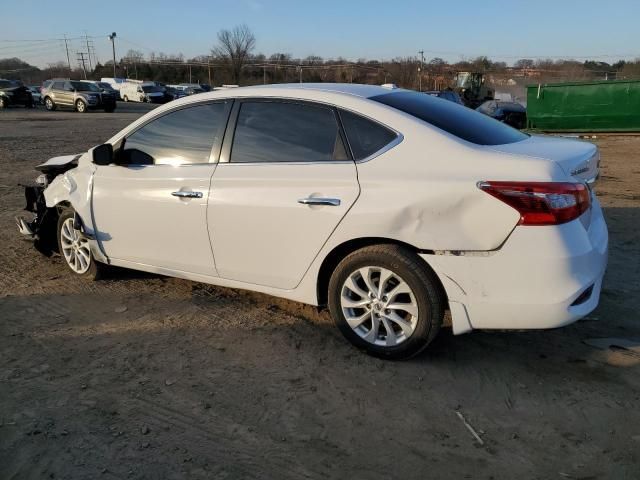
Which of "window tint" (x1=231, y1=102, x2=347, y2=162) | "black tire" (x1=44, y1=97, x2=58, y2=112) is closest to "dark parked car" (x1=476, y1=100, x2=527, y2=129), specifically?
"window tint" (x1=231, y1=102, x2=347, y2=162)

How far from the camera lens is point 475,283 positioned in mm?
3061

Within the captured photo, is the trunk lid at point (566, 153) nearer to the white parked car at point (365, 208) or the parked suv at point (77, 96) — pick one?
the white parked car at point (365, 208)

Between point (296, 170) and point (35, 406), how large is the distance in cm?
202

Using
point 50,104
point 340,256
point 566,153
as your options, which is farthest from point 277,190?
point 50,104

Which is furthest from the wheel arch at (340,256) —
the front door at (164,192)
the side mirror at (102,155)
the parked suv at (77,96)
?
the parked suv at (77,96)

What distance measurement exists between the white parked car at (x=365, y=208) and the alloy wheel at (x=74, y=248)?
524 millimetres

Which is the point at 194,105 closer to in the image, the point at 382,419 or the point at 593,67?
the point at 382,419

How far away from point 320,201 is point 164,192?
Result: 134 centimetres

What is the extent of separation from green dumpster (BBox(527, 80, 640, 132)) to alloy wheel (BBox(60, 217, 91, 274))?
19.5 meters

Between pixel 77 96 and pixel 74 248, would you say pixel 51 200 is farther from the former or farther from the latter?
pixel 77 96

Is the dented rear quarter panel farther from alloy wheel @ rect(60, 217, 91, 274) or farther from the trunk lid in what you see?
alloy wheel @ rect(60, 217, 91, 274)

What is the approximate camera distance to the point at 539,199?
288 centimetres

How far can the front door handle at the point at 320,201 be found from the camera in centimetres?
332

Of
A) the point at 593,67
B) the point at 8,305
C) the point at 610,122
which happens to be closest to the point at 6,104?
the point at 610,122
